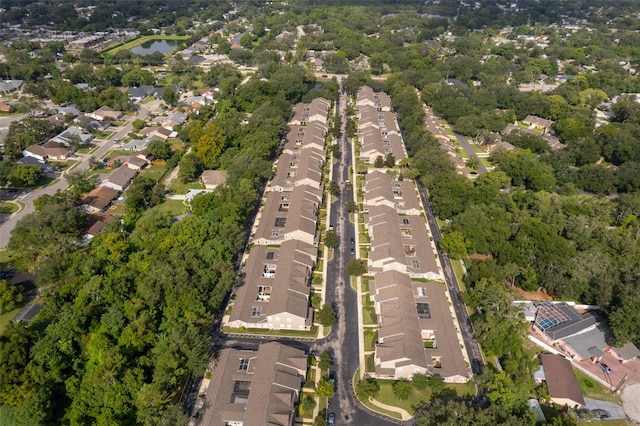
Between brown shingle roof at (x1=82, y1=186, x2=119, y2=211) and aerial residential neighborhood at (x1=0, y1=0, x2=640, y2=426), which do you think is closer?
aerial residential neighborhood at (x1=0, y1=0, x2=640, y2=426)

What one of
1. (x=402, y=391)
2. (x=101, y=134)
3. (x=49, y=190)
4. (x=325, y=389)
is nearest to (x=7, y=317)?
(x=49, y=190)

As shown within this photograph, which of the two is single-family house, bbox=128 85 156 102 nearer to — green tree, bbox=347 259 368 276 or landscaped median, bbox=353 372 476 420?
green tree, bbox=347 259 368 276

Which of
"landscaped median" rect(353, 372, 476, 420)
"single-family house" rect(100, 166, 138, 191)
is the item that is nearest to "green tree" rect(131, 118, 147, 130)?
"single-family house" rect(100, 166, 138, 191)

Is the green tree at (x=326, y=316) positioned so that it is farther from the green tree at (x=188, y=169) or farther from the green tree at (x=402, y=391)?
the green tree at (x=188, y=169)

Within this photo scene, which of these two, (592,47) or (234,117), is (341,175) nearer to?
(234,117)

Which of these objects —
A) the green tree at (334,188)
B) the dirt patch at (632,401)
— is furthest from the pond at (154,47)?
the dirt patch at (632,401)
